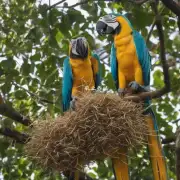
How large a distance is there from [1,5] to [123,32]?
179 centimetres

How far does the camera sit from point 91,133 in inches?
116

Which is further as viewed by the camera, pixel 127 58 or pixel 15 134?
pixel 15 134

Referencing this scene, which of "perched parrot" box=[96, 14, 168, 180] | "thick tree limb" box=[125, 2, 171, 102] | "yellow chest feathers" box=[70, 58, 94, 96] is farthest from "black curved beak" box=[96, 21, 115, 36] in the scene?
"thick tree limb" box=[125, 2, 171, 102]

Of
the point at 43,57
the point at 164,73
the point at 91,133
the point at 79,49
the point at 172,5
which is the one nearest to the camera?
the point at 91,133

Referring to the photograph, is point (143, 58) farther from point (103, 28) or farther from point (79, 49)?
point (79, 49)

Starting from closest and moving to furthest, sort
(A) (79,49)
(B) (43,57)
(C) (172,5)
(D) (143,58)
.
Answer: (C) (172,5), (D) (143,58), (A) (79,49), (B) (43,57)

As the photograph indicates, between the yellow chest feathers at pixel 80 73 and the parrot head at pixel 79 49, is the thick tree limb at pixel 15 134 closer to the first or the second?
the yellow chest feathers at pixel 80 73

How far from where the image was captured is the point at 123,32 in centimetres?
360

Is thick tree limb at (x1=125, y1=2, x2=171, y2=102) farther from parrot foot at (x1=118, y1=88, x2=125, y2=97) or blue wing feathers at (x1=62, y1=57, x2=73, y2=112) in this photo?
blue wing feathers at (x1=62, y1=57, x2=73, y2=112)

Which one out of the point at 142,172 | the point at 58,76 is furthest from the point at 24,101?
the point at 142,172

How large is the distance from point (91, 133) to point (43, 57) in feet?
6.34

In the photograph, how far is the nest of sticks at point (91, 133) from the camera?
296 centimetres

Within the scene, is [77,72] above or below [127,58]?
below

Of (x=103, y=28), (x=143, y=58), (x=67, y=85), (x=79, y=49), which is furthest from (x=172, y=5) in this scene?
(x=67, y=85)
